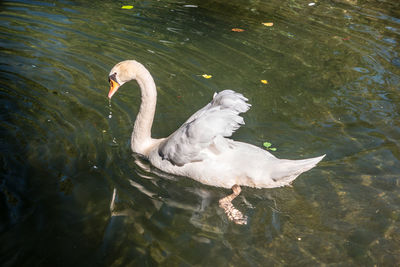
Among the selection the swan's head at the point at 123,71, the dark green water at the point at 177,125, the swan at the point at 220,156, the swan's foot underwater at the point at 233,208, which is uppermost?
the swan's head at the point at 123,71

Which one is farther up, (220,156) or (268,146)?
(220,156)

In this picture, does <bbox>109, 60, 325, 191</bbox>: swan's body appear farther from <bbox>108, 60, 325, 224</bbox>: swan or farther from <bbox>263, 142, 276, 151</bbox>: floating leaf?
<bbox>263, 142, 276, 151</bbox>: floating leaf

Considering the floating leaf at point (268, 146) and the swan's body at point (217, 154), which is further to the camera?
the floating leaf at point (268, 146)

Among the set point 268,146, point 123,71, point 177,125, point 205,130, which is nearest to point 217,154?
point 205,130

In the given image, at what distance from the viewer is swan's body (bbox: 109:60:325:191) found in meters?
4.04

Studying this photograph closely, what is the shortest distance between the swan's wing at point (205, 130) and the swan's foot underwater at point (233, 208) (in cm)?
55

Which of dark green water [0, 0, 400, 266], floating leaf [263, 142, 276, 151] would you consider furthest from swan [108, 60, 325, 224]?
floating leaf [263, 142, 276, 151]

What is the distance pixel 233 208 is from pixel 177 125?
5.96ft

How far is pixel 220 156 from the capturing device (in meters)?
4.30

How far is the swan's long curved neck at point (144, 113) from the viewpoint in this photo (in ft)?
15.1

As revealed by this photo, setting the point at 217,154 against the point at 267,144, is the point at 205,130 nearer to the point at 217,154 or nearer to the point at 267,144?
the point at 217,154

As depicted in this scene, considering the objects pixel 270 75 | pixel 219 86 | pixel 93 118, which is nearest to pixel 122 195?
pixel 93 118

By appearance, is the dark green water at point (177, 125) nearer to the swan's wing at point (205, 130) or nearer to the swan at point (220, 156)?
the swan at point (220, 156)

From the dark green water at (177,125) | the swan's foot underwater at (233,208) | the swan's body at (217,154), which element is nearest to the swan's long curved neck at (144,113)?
the swan's body at (217,154)
